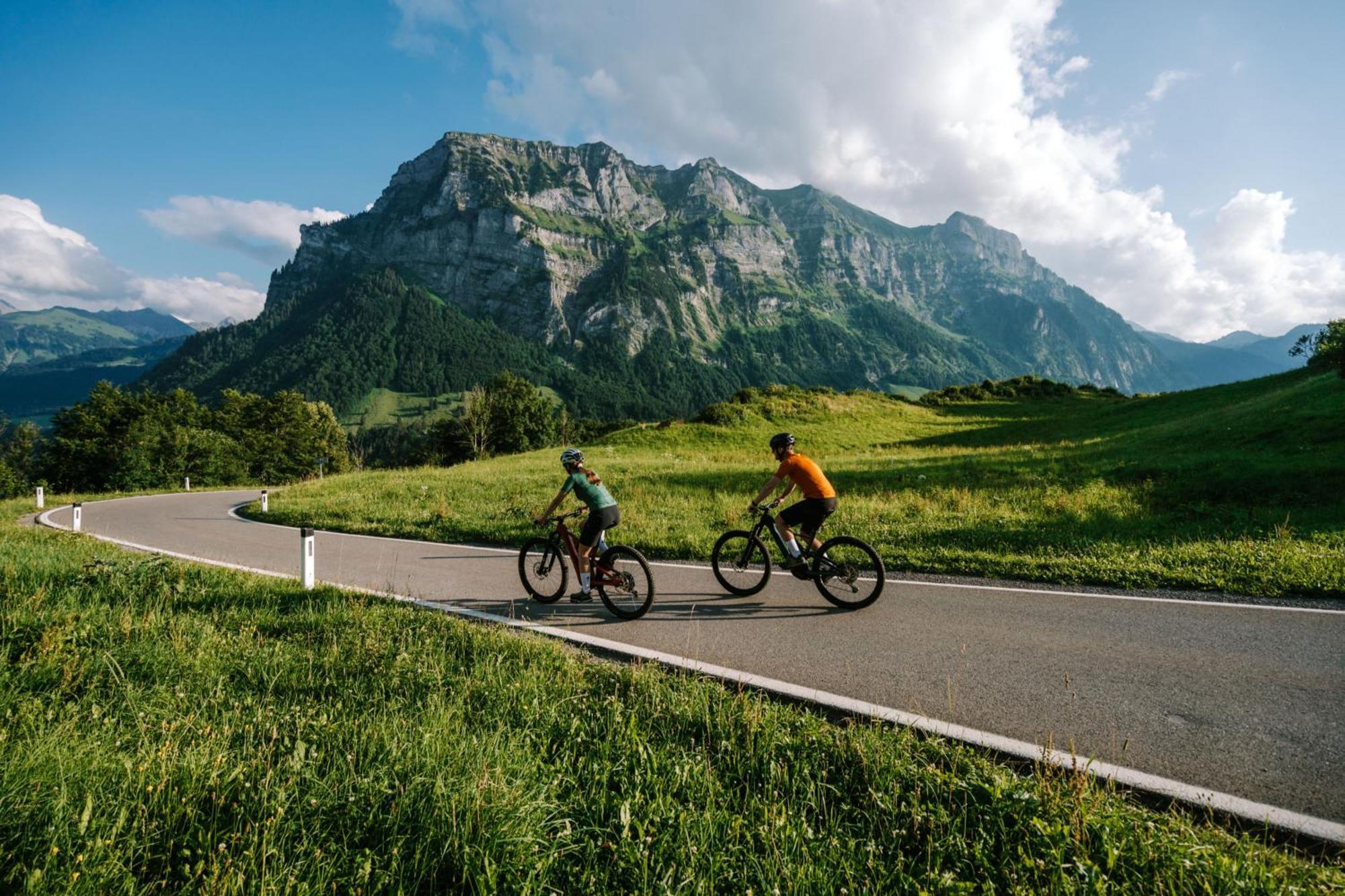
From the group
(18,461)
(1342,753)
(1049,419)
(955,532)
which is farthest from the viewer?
(18,461)

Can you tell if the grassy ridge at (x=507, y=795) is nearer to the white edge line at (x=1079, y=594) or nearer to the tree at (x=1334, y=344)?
the white edge line at (x=1079, y=594)

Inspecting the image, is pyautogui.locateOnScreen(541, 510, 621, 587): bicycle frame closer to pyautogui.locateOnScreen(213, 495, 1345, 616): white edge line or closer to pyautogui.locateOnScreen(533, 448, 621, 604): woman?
pyautogui.locateOnScreen(533, 448, 621, 604): woman

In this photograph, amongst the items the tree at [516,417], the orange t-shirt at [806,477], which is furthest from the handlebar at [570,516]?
the tree at [516,417]

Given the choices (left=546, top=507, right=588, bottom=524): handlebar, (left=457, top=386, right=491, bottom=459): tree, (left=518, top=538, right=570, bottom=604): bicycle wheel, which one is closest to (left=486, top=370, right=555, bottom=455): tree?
(left=457, top=386, right=491, bottom=459): tree

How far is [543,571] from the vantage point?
27.2 ft

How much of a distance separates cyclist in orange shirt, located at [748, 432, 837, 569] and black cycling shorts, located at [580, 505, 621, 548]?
198cm

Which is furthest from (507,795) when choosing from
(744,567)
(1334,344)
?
(1334,344)

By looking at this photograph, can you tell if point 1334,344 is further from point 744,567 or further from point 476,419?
point 476,419

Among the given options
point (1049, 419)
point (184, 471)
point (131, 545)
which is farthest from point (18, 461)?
point (1049, 419)

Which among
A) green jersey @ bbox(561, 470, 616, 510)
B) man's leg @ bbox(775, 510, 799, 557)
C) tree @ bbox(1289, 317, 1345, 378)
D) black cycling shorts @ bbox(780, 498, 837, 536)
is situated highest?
tree @ bbox(1289, 317, 1345, 378)

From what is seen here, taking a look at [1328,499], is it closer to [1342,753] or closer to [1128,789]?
[1342,753]

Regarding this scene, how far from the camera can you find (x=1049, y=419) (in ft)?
131

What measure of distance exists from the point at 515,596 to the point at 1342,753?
8.40 meters

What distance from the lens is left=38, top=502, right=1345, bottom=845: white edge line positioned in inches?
127
